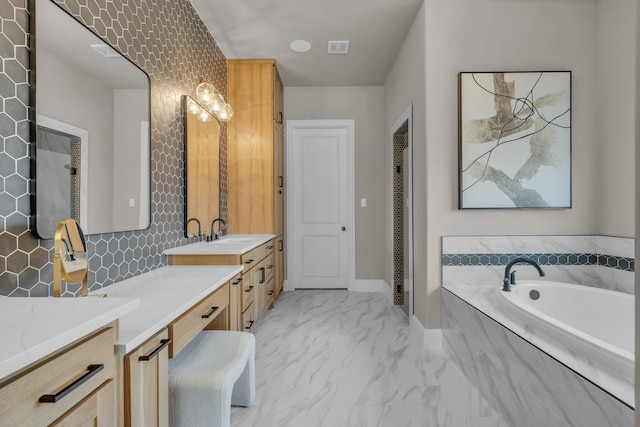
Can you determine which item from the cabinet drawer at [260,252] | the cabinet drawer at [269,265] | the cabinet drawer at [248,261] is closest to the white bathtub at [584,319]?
the cabinet drawer at [248,261]

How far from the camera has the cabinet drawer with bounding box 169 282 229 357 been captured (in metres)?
1.18

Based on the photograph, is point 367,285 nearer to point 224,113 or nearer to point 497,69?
point 224,113

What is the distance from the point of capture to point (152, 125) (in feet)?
6.42

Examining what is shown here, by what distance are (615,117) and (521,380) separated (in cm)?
207

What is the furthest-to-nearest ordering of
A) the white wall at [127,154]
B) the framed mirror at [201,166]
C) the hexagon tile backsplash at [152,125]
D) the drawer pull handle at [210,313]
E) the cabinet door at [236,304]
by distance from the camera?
the framed mirror at [201,166] → the cabinet door at [236,304] → the white wall at [127,154] → the drawer pull handle at [210,313] → the hexagon tile backsplash at [152,125]

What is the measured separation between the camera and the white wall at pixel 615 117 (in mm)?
2285

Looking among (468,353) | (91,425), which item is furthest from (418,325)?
(91,425)

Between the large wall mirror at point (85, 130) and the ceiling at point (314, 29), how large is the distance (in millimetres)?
1325

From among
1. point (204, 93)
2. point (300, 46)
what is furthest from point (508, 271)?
point (300, 46)

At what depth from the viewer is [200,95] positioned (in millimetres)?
2590

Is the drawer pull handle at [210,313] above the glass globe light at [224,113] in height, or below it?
below

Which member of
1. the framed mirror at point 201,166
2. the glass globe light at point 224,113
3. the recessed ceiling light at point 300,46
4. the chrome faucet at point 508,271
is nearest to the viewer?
the chrome faucet at point 508,271

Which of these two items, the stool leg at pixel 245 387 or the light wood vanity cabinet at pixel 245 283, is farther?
the light wood vanity cabinet at pixel 245 283

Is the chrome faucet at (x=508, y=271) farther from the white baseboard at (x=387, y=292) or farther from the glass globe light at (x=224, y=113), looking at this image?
the glass globe light at (x=224, y=113)
